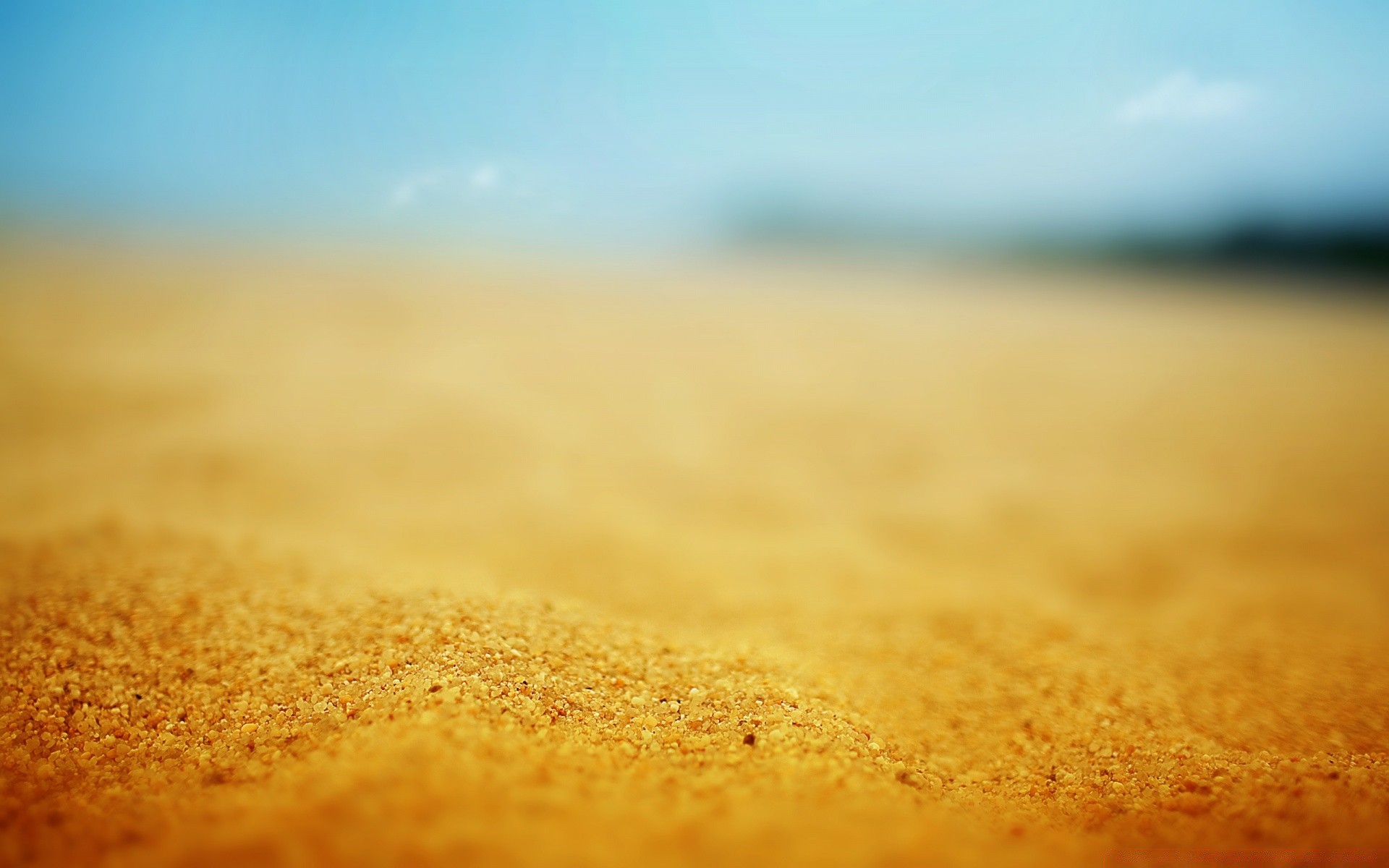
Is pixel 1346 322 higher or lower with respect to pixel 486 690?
higher

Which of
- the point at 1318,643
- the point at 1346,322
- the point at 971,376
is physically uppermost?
the point at 1346,322

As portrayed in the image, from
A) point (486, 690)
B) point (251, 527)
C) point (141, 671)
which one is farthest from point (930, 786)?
point (251, 527)

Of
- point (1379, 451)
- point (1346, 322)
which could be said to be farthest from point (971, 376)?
point (1346, 322)

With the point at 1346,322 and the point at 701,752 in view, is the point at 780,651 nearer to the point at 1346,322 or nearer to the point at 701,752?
the point at 701,752

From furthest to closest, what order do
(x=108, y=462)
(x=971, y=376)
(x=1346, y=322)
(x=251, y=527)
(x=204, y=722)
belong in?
(x=1346, y=322) < (x=971, y=376) < (x=108, y=462) < (x=251, y=527) < (x=204, y=722)

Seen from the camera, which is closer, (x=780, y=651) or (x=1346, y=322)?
(x=780, y=651)

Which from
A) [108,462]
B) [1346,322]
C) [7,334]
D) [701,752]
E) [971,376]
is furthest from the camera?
[1346,322]

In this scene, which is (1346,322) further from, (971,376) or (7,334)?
(7,334)
